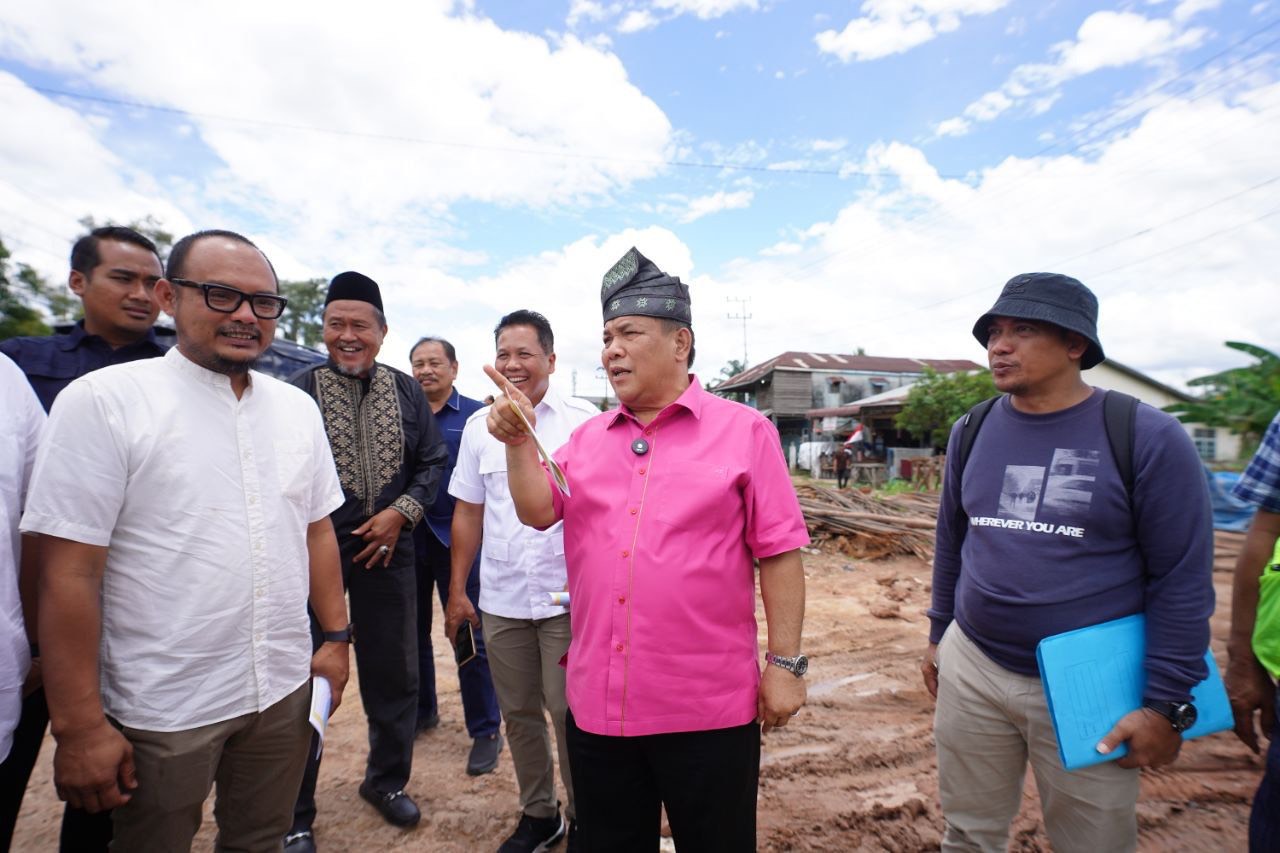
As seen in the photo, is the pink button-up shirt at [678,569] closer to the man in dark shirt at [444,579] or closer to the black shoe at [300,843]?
the man in dark shirt at [444,579]

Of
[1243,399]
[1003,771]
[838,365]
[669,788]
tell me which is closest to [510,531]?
[669,788]

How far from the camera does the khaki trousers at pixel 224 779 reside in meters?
1.72

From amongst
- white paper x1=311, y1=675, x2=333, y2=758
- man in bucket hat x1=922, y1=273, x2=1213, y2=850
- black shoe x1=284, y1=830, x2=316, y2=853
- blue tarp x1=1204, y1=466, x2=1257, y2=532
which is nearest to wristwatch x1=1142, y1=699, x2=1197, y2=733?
man in bucket hat x1=922, y1=273, x2=1213, y2=850

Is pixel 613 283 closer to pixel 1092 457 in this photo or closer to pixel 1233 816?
pixel 1092 457

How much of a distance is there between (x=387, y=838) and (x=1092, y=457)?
10.6 ft

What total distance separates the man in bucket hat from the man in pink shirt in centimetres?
71

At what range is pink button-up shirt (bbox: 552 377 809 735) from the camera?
1803mm

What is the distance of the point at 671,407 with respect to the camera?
1959mm

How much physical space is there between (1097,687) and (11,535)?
296 cm

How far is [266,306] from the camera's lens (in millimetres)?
1948

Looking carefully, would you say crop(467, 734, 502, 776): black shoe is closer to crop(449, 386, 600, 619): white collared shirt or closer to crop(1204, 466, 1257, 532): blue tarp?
crop(449, 386, 600, 619): white collared shirt

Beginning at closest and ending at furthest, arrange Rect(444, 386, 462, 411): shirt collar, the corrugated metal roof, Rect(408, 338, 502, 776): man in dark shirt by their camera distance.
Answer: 1. Rect(408, 338, 502, 776): man in dark shirt
2. Rect(444, 386, 462, 411): shirt collar
3. the corrugated metal roof

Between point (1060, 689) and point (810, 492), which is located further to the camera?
point (810, 492)

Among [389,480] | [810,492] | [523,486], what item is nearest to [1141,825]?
[523,486]
